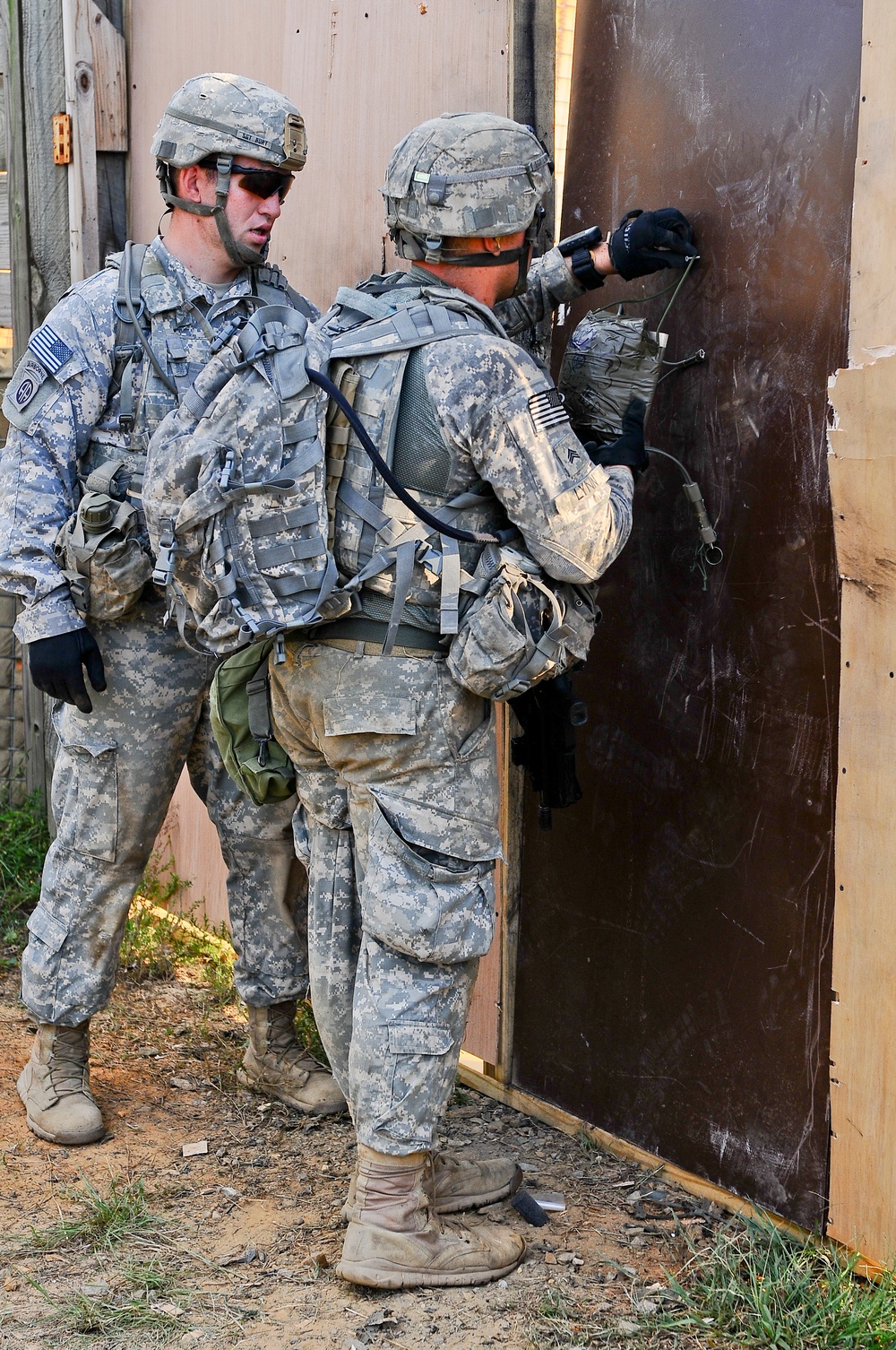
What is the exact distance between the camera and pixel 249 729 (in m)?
3.04

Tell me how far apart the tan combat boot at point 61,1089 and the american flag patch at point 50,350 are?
5.44 feet

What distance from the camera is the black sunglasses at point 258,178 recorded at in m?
3.15

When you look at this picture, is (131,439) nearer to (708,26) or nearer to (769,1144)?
(708,26)

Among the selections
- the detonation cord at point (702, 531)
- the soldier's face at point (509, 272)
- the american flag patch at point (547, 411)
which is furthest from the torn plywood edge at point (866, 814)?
the soldier's face at point (509, 272)

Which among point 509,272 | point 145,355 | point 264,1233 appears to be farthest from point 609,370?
point 264,1233

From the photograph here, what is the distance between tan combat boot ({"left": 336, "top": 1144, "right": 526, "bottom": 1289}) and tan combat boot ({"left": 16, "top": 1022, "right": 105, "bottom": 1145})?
938 mm

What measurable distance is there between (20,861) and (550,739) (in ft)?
9.10

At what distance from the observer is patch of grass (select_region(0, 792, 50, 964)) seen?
4824 millimetres

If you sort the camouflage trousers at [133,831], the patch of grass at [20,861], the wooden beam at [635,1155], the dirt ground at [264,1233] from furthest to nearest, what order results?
the patch of grass at [20,861], the camouflage trousers at [133,831], the wooden beam at [635,1155], the dirt ground at [264,1233]

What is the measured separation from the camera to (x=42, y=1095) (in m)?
3.48

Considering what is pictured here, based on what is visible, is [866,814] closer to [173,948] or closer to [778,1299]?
[778,1299]

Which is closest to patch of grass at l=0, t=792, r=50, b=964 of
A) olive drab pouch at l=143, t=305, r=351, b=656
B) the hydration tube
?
olive drab pouch at l=143, t=305, r=351, b=656

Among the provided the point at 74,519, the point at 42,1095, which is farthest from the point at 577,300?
the point at 42,1095

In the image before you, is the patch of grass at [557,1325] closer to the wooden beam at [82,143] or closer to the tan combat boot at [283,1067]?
the tan combat boot at [283,1067]
